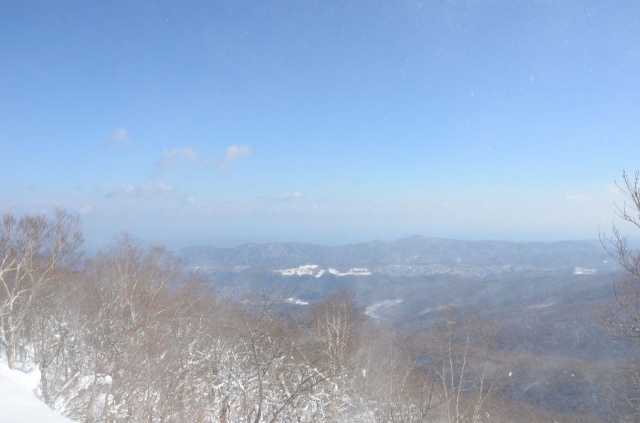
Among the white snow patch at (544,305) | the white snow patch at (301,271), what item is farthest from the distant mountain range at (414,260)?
the white snow patch at (544,305)

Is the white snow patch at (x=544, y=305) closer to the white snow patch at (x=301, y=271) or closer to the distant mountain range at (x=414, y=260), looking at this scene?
the white snow patch at (x=301, y=271)

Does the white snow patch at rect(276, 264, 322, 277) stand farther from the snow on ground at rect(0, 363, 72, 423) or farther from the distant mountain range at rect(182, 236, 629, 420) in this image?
the snow on ground at rect(0, 363, 72, 423)

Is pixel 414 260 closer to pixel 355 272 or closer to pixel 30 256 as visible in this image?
pixel 355 272

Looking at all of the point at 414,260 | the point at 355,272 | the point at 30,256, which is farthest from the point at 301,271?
the point at 30,256

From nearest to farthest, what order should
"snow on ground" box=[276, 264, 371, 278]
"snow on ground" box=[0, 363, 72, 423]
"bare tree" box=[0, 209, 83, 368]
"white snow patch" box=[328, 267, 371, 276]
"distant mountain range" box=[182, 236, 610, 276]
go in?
"snow on ground" box=[0, 363, 72, 423], "bare tree" box=[0, 209, 83, 368], "snow on ground" box=[276, 264, 371, 278], "white snow patch" box=[328, 267, 371, 276], "distant mountain range" box=[182, 236, 610, 276]

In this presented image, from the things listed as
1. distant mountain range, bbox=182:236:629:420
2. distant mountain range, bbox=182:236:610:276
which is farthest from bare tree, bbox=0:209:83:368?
distant mountain range, bbox=182:236:610:276

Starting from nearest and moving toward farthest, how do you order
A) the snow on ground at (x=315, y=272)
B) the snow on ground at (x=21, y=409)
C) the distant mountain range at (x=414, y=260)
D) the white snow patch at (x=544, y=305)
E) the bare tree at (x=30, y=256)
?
the snow on ground at (x=21, y=409)
the bare tree at (x=30, y=256)
the white snow patch at (x=544, y=305)
the snow on ground at (x=315, y=272)
the distant mountain range at (x=414, y=260)

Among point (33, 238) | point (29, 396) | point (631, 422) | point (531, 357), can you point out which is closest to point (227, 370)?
point (29, 396)

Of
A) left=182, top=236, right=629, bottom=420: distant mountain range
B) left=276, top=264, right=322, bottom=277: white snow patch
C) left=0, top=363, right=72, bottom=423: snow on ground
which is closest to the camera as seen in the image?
left=0, top=363, right=72, bottom=423: snow on ground
